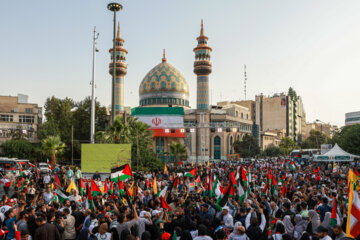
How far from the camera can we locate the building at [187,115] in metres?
57.4

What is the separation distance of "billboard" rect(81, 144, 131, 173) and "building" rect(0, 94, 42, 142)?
3054 centimetres

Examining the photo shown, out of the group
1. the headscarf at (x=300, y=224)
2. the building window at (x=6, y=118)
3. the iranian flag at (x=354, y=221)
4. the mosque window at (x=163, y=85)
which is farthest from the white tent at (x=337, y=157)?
the building window at (x=6, y=118)

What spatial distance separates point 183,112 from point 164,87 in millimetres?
8080

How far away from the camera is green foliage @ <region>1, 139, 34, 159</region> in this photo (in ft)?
144

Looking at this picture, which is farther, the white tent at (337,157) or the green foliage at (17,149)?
the green foliage at (17,149)

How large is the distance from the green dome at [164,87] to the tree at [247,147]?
13570 millimetres

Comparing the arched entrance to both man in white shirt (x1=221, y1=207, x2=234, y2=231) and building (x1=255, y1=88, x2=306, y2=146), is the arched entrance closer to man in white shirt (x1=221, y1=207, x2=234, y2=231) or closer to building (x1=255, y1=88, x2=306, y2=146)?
building (x1=255, y1=88, x2=306, y2=146)

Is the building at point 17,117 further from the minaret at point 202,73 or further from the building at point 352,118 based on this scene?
the building at point 352,118

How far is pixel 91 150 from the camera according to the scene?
81.7 ft

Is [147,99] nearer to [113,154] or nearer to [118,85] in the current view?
[118,85]

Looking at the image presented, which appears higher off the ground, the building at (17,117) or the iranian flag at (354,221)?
the building at (17,117)

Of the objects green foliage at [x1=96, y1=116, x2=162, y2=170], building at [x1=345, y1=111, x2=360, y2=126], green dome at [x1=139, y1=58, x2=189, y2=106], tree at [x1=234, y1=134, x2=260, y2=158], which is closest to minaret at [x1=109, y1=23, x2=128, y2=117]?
green dome at [x1=139, y1=58, x2=189, y2=106]

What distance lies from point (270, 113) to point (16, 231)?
3622 inches

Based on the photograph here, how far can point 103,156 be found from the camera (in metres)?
24.7
